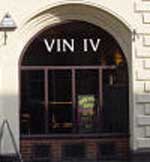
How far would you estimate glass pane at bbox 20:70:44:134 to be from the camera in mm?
23312

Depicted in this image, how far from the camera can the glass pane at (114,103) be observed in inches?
931

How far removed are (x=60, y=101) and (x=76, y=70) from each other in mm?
855

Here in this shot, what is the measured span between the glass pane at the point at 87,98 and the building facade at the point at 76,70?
0.08 ft

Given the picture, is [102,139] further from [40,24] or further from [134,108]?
[40,24]

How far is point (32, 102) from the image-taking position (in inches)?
921

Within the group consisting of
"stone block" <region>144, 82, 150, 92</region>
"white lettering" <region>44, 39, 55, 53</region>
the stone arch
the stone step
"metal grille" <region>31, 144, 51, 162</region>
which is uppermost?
the stone step

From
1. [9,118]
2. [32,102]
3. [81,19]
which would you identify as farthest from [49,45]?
[9,118]

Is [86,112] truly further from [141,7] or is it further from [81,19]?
[141,7]

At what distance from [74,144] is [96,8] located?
3.36 meters

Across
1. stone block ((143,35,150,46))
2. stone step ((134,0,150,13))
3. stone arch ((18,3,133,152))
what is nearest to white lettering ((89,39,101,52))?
stone arch ((18,3,133,152))

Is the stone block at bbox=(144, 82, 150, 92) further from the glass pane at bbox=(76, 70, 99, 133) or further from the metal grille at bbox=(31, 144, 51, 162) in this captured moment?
the metal grille at bbox=(31, 144, 51, 162)

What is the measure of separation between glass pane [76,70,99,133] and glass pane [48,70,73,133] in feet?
0.77

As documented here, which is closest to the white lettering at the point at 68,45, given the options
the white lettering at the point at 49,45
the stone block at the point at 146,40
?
the white lettering at the point at 49,45

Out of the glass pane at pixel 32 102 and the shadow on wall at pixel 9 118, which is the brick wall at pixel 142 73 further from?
the shadow on wall at pixel 9 118
